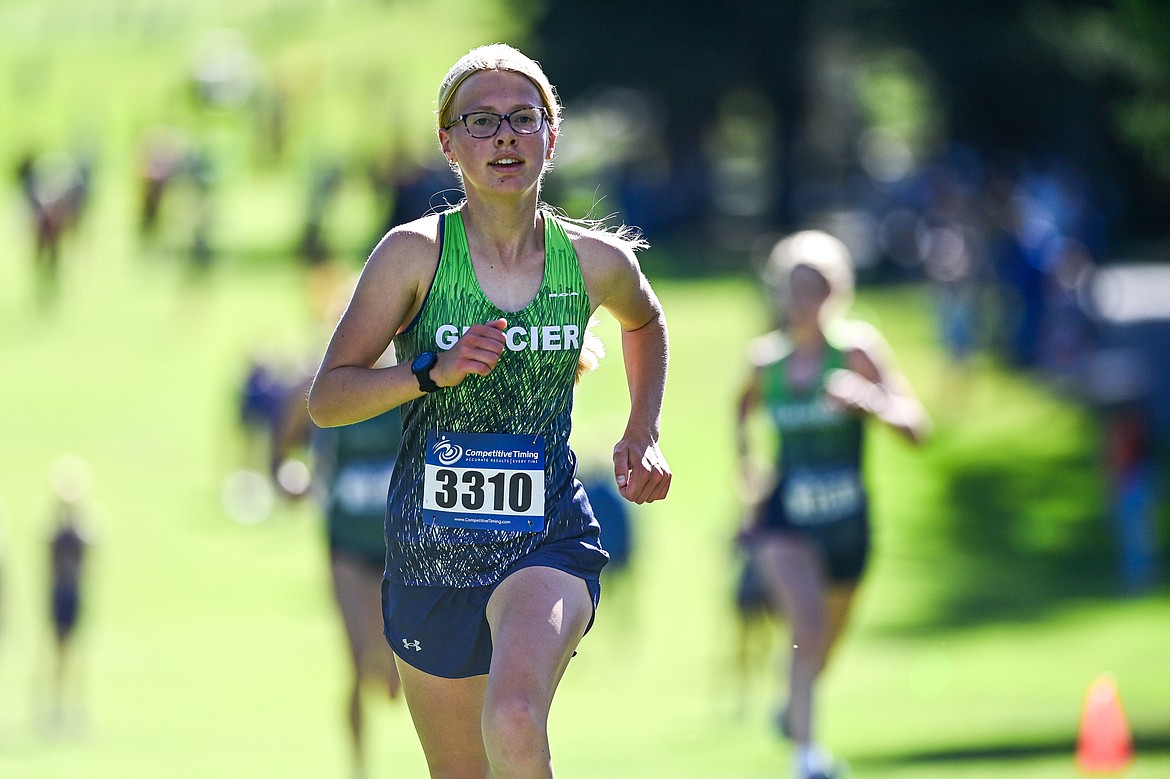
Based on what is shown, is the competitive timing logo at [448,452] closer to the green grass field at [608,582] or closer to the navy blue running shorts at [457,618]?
the navy blue running shorts at [457,618]

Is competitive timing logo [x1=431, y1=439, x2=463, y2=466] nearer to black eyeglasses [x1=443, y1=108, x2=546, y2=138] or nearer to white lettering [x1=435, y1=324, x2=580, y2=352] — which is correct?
white lettering [x1=435, y1=324, x2=580, y2=352]

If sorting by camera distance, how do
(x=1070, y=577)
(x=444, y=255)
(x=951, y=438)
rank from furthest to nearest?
1. (x=951, y=438)
2. (x=1070, y=577)
3. (x=444, y=255)

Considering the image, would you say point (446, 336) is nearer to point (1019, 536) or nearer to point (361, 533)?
point (361, 533)

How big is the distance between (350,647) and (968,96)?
43.8 m

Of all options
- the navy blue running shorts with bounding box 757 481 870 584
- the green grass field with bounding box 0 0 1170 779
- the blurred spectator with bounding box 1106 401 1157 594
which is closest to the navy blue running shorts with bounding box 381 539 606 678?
the navy blue running shorts with bounding box 757 481 870 584

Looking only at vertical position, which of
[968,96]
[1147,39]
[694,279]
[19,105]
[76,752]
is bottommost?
[76,752]

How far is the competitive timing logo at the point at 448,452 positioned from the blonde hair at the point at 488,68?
2.50ft

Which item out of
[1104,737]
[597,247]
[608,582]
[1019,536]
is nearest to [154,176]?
[1019,536]

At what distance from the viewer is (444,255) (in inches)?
191

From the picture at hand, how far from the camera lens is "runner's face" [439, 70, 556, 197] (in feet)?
15.8

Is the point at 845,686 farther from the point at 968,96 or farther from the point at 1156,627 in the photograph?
the point at 968,96

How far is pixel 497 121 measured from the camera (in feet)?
15.8

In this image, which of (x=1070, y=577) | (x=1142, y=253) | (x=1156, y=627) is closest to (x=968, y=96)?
(x=1142, y=253)

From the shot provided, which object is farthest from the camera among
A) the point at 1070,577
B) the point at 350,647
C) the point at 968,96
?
the point at 968,96
